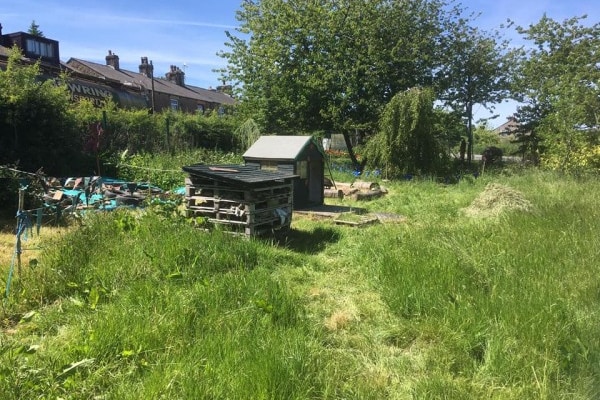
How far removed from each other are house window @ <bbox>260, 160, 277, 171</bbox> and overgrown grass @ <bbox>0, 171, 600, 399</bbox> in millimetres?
3798

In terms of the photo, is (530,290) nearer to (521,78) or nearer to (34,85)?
(34,85)

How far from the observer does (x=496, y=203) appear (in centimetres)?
905

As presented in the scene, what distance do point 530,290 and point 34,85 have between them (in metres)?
10.1

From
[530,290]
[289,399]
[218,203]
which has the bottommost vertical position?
[289,399]

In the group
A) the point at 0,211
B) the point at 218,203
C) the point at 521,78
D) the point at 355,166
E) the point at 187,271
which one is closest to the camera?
the point at 187,271

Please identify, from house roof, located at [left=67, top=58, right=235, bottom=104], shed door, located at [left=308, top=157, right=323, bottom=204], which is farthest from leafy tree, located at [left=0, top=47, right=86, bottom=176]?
house roof, located at [left=67, top=58, right=235, bottom=104]

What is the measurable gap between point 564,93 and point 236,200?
579 inches

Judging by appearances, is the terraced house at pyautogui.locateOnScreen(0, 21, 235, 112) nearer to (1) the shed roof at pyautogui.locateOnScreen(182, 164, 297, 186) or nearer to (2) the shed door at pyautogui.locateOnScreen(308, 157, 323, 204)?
(2) the shed door at pyautogui.locateOnScreen(308, 157, 323, 204)

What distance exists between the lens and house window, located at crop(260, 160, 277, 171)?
9.75 metres

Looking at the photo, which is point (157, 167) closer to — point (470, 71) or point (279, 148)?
point (279, 148)

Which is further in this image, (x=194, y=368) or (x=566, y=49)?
(x=566, y=49)

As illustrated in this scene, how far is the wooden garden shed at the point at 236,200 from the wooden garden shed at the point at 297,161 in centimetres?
203

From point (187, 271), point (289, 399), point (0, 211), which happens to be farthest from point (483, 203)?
point (0, 211)

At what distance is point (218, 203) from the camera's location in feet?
22.9
